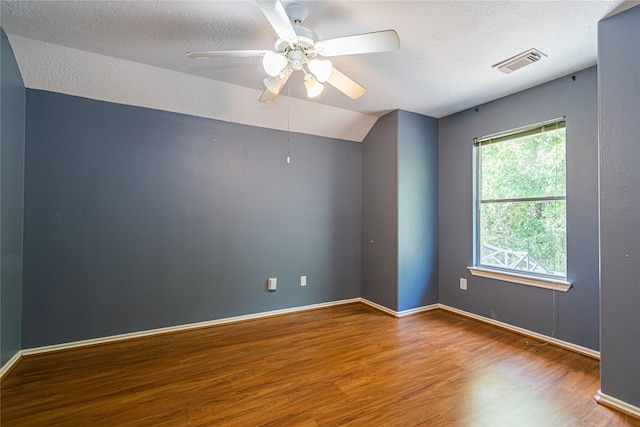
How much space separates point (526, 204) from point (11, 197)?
4.49 m

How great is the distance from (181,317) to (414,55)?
3249 millimetres

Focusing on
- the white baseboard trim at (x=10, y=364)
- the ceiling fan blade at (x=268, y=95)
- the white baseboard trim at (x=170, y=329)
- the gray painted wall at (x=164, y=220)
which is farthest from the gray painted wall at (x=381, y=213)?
the white baseboard trim at (x=10, y=364)

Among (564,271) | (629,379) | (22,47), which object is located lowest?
(629,379)

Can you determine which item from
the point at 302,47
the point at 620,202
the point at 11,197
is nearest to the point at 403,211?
the point at 620,202

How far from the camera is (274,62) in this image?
1689mm

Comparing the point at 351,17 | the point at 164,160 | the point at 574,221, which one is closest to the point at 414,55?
the point at 351,17

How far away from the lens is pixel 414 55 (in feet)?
7.41

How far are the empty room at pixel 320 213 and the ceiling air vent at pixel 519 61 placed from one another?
0.03 meters

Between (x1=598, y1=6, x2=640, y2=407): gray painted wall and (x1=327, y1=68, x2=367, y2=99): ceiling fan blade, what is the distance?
1570 millimetres

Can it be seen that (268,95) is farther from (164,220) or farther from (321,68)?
(164,220)

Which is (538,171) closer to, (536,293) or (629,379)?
(536,293)

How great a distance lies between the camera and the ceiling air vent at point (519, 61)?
219 centimetres

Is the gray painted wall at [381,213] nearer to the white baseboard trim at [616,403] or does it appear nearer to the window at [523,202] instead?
the window at [523,202]

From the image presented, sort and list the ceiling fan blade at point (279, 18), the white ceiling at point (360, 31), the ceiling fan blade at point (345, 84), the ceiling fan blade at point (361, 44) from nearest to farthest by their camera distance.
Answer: the ceiling fan blade at point (279, 18), the ceiling fan blade at point (361, 44), the white ceiling at point (360, 31), the ceiling fan blade at point (345, 84)
